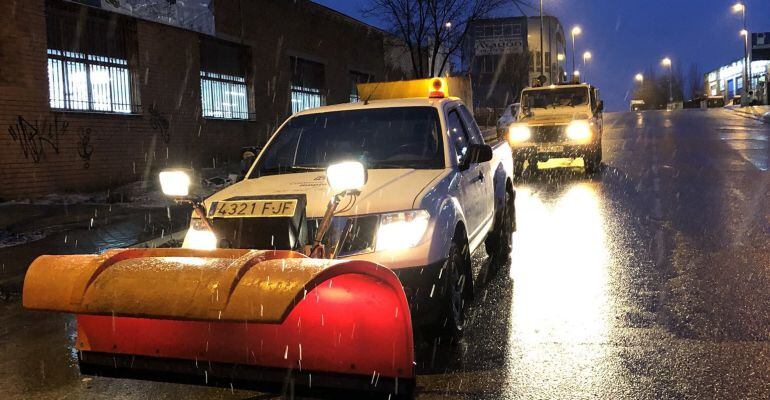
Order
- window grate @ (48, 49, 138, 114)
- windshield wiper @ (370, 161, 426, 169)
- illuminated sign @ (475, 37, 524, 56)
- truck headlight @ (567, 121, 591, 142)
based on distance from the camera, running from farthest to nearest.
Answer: illuminated sign @ (475, 37, 524, 56), truck headlight @ (567, 121, 591, 142), window grate @ (48, 49, 138, 114), windshield wiper @ (370, 161, 426, 169)

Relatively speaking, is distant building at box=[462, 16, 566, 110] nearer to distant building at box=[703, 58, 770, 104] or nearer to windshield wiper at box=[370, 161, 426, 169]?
distant building at box=[703, 58, 770, 104]

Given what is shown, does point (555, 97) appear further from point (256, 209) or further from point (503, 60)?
point (503, 60)

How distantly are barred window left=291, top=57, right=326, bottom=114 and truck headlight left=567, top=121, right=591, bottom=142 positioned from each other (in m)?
9.92

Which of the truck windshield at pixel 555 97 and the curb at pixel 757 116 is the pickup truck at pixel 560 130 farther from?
the curb at pixel 757 116

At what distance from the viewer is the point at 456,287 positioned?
4.98m

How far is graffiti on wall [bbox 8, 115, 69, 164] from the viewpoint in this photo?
12617 millimetres

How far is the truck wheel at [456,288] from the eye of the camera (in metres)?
4.68

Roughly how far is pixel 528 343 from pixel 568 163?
52.1 feet

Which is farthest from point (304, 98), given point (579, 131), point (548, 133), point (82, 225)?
point (82, 225)

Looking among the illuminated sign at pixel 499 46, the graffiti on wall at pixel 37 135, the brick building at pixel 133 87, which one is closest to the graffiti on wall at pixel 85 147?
the brick building at pixel 133 87

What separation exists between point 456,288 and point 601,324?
120 cm

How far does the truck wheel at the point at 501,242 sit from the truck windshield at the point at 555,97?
9946 mm

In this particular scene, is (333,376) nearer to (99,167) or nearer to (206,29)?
(99,167)

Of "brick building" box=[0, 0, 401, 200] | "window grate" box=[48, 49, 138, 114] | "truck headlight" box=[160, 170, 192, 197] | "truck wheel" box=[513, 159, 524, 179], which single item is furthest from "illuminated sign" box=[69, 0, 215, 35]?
"truck headlight" box=[160, 170, 192, 197]
